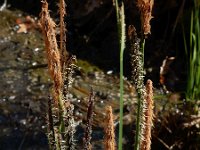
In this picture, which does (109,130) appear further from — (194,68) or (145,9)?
(194,68)

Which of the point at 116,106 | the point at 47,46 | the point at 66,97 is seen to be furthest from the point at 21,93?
the point at 47,46

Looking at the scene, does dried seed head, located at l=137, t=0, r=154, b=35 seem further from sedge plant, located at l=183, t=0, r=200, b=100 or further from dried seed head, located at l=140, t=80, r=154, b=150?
sedge plant, located at l=183, t=0, r=200, b=100

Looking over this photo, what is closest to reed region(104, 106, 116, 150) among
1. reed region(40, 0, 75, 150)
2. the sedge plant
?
reed region(40, 0, 75, 150)

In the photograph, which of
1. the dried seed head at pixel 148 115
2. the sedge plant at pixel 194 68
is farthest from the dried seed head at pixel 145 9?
the sedge plant at pixel 194 68

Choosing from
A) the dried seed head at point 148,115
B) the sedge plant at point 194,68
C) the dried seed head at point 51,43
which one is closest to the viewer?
the dried seed head at point 51,43

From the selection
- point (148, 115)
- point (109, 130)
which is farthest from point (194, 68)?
point (109, 130)

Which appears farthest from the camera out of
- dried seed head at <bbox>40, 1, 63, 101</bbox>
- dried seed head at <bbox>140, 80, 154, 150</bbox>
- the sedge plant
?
the sedge plant

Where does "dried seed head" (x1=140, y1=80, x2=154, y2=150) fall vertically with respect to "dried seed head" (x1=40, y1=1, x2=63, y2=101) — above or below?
below

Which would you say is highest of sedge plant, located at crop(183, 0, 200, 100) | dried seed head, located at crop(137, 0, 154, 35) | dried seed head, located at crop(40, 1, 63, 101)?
dried seed head, located at crop(137, 0, 154, 35)

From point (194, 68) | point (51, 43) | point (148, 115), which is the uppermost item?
point (51, 43)

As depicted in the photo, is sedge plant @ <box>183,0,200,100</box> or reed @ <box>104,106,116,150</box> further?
sedge plant @ <box>183,0,200,100</box>

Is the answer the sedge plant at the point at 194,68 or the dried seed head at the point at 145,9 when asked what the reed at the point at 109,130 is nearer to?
the dried seed head at the point at 145,9

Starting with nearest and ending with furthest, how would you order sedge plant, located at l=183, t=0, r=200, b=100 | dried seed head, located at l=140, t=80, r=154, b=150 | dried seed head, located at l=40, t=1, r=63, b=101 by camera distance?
dried seed head, located at l=40, t=1, r=63, b=101
dried seed head, located at l=140, t=80, r=154, b=150
sedge plant, located at l=183, t=0, r=200, b=100
